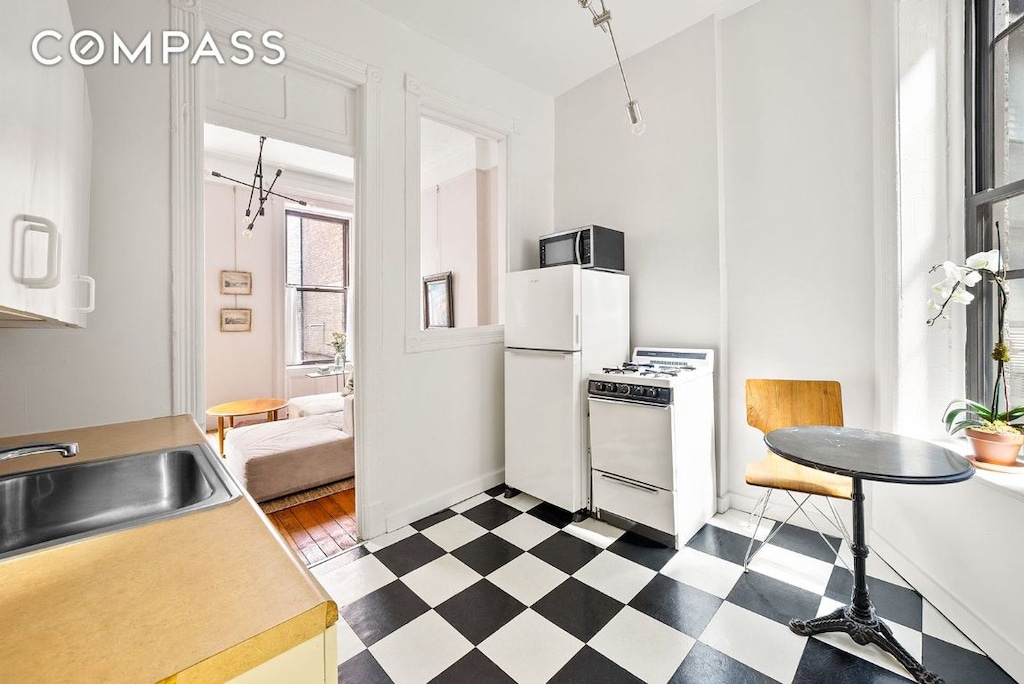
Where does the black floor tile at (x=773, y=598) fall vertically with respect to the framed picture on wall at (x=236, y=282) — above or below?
below

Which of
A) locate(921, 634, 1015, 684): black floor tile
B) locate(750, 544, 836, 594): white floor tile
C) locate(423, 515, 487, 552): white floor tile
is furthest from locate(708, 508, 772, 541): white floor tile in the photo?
locate(423, 515, 487, 552): white floor tile

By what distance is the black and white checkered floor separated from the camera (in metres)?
1.53

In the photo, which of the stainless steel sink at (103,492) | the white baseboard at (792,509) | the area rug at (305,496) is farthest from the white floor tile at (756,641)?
the area rug at (305,496)

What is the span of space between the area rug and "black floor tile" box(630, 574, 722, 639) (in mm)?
2301

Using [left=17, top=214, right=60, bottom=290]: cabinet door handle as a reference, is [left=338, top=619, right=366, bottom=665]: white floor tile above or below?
below

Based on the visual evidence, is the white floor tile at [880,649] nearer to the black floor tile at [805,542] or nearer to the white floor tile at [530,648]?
the black floor tile at [805,542]

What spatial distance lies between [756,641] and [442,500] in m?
1.80

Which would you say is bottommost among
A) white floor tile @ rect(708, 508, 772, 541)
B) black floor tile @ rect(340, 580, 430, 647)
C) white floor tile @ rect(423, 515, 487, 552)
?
black floor tile @ rect(340, 580, 430, 647)

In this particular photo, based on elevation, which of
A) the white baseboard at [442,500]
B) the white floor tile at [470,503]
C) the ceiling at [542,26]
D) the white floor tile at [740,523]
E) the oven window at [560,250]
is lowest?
the white floor tile at [470,503]

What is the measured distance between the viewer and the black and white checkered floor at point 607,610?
153cm

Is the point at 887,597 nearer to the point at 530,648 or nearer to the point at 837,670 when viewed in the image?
the point at 837,670

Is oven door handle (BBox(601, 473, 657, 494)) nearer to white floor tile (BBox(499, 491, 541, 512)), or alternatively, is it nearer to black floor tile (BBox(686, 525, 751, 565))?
black floor tile (BBox(686, 525, 751, 565))

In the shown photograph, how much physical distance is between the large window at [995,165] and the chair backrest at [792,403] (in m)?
0.51

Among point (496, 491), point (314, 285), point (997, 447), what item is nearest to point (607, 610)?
point (496, 491)
